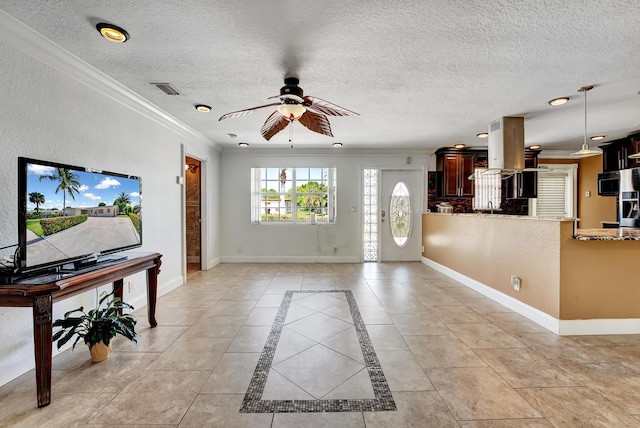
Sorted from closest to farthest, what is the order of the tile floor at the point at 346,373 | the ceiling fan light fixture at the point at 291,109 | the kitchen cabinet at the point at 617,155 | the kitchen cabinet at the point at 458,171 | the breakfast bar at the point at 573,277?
the tile floor at the point at 346,373, the ceiling fan light fixture at the point at 291,109, the breakfast bar at the point at 573,277, the kitchen cabinet at the point at 617,155, the kitchen cabinet at the point at 458,171

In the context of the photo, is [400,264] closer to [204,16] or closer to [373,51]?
[373,51]

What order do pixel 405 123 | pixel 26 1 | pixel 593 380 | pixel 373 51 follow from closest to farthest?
pixel 26 1, pixel 593 380, pixel 373 51, pixel 405 123

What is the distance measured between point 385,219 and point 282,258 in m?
2.27

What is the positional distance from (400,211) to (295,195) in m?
2.21

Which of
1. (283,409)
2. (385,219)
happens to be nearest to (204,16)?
(283,409)

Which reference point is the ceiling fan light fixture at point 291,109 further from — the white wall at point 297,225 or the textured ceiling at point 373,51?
the white wall at point 297,225

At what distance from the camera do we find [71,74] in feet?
7.77

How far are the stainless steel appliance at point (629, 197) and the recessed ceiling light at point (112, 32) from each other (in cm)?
643

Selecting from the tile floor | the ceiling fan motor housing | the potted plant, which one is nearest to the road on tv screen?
the potted plant

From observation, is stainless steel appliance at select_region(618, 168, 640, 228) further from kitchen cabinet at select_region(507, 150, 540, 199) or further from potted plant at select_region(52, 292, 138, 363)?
potted plant at select_region(52, 292, 138, 363)

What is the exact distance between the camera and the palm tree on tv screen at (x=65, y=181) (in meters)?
2.00

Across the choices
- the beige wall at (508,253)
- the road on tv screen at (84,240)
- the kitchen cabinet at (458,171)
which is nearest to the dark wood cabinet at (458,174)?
the kitchen cabinet at (458,171)

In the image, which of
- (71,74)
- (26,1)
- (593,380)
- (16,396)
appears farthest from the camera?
(71,74)

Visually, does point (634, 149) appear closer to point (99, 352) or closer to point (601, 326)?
point (601, 326)
